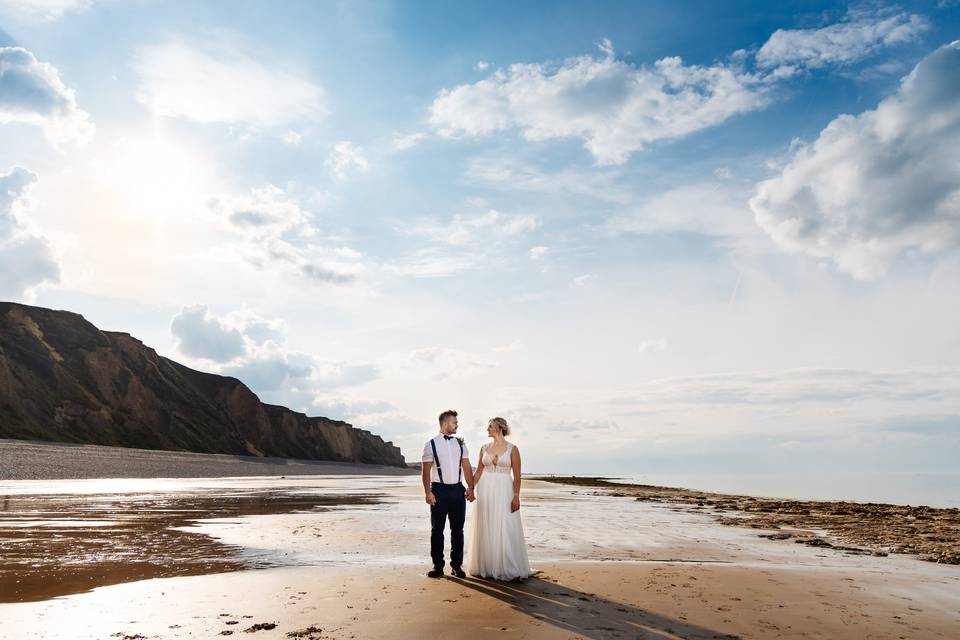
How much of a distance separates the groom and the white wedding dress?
270mm

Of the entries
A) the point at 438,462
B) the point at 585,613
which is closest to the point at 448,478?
the point at 438,462

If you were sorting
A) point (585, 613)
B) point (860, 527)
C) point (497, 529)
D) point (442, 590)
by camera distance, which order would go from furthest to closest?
point (860, 527), point (497, 529), point (442, 590), point (585, 613)

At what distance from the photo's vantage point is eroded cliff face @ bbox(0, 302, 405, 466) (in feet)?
262

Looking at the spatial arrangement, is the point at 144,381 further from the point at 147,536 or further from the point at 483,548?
the point at 483,548

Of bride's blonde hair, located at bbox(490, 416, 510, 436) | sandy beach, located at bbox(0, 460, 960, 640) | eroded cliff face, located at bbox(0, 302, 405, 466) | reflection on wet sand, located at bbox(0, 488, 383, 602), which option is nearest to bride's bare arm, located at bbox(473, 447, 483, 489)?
bride's blonde hair, located at bbox(490, 416, 510, 436)

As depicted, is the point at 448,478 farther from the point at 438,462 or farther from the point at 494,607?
the point at 494,607

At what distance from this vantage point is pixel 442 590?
8891 mm

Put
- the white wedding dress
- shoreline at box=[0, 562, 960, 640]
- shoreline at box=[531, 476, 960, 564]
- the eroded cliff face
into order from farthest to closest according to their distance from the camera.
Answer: the eroded cliff face < shoreline at box=[531, 476, 960, 564] < the white wedding dress < shoreline at box=[0, 562, 960, 640]

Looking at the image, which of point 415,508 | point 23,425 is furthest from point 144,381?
point 415,508

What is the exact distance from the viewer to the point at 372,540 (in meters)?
14.5

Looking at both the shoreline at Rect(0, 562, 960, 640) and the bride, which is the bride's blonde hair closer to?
the bride

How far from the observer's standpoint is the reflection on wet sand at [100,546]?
9312 millimetres

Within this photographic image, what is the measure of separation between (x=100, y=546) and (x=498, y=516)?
25.3ft

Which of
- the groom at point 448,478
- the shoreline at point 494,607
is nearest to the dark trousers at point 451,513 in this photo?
the groom at point 448,478
